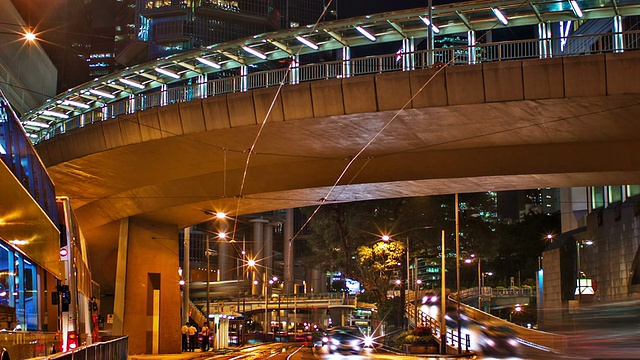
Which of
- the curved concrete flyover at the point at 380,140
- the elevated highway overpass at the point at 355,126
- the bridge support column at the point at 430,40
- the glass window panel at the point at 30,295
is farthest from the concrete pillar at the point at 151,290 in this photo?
the glass window panel at the point at 30,295

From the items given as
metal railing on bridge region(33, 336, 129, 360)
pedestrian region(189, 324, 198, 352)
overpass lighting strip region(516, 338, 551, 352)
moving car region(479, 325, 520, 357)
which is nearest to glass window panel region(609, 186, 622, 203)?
moving car region(479, 325, 520, 357)

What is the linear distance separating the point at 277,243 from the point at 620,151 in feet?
482

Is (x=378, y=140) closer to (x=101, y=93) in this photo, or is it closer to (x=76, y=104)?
(x=101, y=93)

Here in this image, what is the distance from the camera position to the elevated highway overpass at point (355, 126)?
893 inches

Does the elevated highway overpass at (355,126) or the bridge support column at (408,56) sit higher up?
the bridge support column at (408,56)

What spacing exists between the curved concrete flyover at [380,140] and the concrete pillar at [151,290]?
4568 mm

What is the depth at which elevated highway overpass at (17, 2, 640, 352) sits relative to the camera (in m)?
22.7

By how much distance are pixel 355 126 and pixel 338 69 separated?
11.8 ft

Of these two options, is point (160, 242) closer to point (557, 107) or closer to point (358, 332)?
point (358, 332)

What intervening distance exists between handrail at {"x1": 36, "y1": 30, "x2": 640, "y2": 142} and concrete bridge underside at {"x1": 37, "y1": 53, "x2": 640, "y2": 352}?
986 mm

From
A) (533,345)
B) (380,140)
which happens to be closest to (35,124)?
(380,140)

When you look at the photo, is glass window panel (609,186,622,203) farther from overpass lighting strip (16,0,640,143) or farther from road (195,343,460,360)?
overpass lighting strip (16,0,640,143)

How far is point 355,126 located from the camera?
83.5ft

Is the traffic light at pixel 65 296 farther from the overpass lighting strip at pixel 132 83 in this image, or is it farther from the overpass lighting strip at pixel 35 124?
the overpass lighting strip at pixel 35 124
